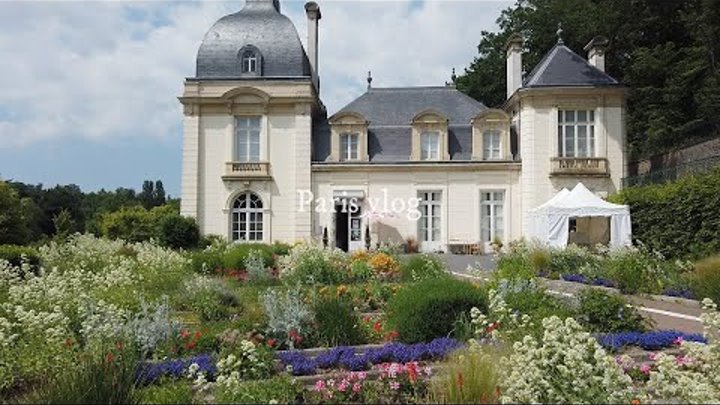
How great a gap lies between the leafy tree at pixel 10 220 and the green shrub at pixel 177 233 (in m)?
4.56

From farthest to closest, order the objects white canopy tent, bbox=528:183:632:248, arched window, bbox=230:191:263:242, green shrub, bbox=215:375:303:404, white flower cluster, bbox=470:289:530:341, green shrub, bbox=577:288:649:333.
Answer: arched window, bbox=230:191:263:242 < white canopy tent, bbox=528:183:632:248 < green shrub, bbox=577:288:649:333 < white flower cluster, bbox=470:289:530:341 < green shrub, bbox=215:375:303:404

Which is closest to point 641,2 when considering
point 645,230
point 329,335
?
point 645,230

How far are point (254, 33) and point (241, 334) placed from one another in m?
19.9

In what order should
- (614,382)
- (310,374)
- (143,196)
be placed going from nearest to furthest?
(614,382), (310,374), (143,196)

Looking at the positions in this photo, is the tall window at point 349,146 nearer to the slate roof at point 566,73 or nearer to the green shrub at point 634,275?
the slate roof at point 566,73

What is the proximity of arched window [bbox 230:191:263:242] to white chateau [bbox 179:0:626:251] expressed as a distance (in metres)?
0.04

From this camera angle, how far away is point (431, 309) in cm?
643

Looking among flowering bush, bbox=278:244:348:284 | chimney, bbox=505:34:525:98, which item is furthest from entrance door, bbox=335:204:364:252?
flowering bush, bbox=278:244:348:284

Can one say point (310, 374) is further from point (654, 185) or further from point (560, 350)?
point (654, 185)

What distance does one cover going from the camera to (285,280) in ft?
38.9

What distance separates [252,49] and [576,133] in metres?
12.3

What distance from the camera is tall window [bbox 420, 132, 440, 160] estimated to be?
2325 centimetres

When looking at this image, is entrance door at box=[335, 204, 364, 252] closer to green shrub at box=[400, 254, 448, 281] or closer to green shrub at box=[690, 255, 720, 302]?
green shrub at box=[400, 254, 448, 281]

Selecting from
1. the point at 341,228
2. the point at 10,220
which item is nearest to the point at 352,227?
the point at 341,228
